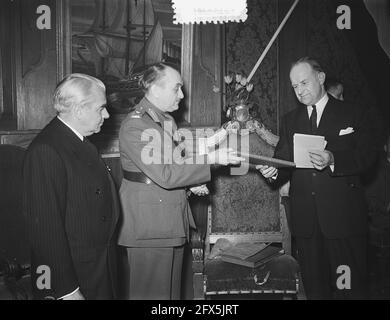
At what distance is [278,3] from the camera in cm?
477

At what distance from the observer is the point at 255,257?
3529mm

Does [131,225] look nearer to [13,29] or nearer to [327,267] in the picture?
[327,267]

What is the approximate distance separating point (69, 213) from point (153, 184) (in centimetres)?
70

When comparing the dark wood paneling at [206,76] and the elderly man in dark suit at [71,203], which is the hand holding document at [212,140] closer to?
the dark wood paneling at [206,76]

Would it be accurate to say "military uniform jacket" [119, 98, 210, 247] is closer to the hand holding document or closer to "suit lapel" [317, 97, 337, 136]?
the hand holding document

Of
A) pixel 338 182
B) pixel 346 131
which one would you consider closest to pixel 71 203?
pixel 338 182

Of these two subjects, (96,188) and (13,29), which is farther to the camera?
(13,29)

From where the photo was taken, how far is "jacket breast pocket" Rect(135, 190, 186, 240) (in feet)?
9.09

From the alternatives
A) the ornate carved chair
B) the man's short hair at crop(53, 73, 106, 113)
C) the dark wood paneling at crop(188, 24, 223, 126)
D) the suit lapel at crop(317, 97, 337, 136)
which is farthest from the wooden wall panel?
the suit lapel at crop(317, 97, 337, 136)

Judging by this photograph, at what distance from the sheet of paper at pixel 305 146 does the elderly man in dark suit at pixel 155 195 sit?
0.60 m

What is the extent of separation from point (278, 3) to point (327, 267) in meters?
3.11

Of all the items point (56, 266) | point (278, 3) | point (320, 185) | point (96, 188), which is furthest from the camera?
point (278, 3)

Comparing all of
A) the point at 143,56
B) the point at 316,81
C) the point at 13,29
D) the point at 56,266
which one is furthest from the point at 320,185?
the point at 13,29
